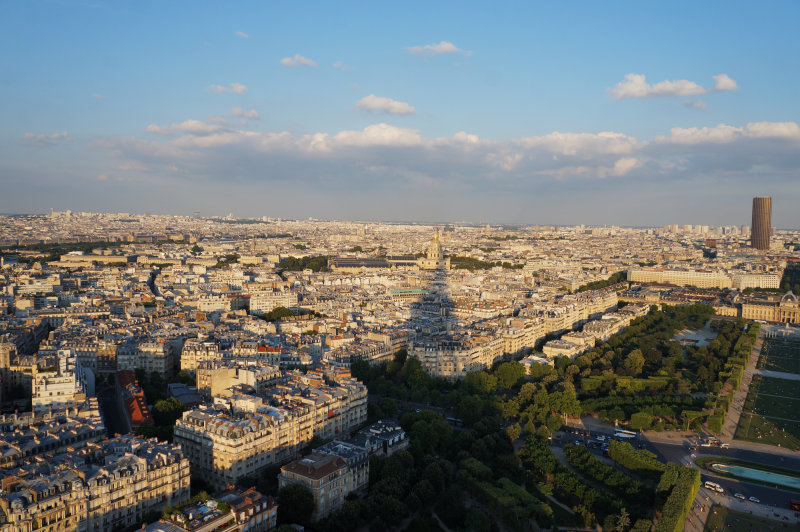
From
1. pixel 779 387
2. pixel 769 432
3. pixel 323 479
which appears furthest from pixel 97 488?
pixel 779 387

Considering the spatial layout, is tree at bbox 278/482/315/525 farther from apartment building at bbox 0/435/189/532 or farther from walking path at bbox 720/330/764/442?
walking path at bbox 720/330/764/442

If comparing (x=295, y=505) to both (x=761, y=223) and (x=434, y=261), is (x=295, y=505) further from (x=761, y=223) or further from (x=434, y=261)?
(x=761, y=223)

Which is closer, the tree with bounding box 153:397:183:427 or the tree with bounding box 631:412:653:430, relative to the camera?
the tree with bounding box 153:397:183:427

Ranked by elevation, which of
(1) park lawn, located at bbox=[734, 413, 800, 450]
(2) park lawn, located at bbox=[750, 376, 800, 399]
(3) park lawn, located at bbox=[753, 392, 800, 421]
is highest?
(2) park lawn, located at bbox=[750, 376, 800, 399]

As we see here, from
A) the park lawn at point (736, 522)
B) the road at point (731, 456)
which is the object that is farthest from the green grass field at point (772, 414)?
the park lawn at point (736, 522)

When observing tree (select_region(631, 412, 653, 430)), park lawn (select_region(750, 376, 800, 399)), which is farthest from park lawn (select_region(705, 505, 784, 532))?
park lawn (select_region(750, 376, 800, 399))

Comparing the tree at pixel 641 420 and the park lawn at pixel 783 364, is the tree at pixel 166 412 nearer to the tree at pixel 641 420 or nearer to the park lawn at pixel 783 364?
the tree at pixel 641 420

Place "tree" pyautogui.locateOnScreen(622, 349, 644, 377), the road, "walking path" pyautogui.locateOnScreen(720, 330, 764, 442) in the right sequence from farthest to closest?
"tree" pyautogui.locateOnScreen(622, 349, 644, 377) < "walking path" pyautogui.locateOnScreen(720, 330, 764, 442) < the road
